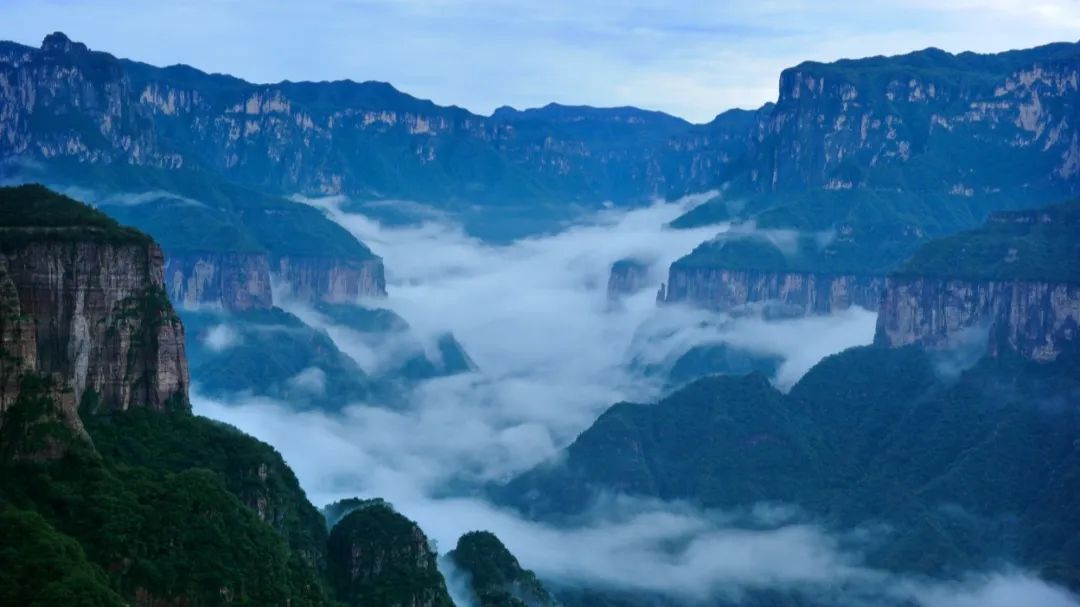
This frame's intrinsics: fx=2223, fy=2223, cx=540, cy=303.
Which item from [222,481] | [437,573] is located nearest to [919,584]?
[437,573]

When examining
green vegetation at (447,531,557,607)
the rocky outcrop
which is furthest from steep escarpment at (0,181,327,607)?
green vegetation at (447,531,557,607)

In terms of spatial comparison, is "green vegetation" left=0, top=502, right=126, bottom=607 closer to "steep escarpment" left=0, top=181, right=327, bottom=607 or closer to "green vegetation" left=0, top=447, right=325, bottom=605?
"steep escarpment" left=0, top=181, right=327, bottom=607

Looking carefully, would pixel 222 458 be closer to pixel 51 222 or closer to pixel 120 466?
pixel 120 466

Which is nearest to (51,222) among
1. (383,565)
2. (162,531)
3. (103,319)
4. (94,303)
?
(94,303)

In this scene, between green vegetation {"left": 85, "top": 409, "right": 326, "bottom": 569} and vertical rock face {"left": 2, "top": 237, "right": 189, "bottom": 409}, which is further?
green vegetation {"left": 85, "top": 409, "right": 326, "bottom": 569}

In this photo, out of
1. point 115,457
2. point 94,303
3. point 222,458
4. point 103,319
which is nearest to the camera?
point 115,457

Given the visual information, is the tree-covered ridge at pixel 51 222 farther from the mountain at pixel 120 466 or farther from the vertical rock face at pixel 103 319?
the vertical rock face at pixel 103 319

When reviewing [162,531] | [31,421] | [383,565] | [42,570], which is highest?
[31,421]

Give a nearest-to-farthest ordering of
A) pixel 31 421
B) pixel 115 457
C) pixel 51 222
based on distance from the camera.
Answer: pixel 31 421 < pixel 115 457 < pixel 51 222
